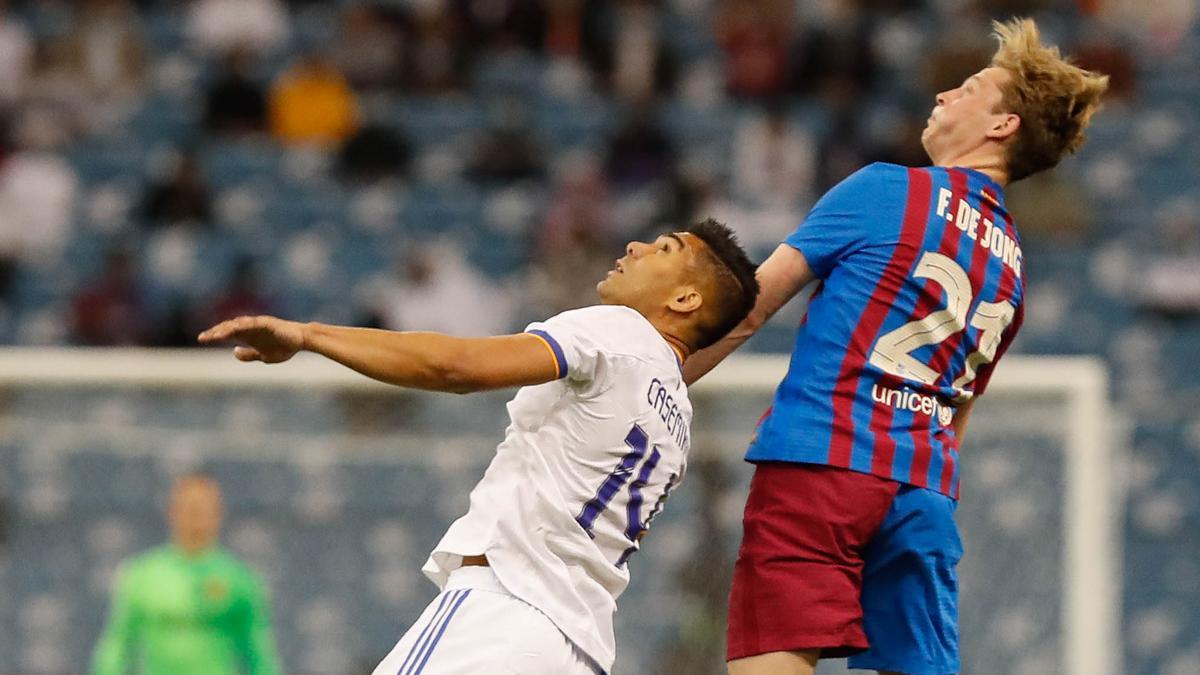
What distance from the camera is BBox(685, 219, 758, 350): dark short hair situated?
383 centimetres

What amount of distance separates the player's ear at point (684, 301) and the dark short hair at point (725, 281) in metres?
0.05

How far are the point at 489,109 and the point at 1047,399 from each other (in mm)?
6581

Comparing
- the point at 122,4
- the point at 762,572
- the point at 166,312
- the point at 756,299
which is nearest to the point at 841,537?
the point at 762,572

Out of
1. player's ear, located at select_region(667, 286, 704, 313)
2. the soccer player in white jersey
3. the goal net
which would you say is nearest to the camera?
the soccer player in white jersey

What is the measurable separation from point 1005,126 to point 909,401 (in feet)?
2.17

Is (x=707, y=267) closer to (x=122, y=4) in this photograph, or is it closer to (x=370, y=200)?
(x=370, y=200)

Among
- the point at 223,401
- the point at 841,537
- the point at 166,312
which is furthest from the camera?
the point at 166,312

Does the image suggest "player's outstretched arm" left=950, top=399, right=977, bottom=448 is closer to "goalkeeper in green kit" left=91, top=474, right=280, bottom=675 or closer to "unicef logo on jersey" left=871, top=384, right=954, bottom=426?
"unicef logo on jersey" left=871, top=384, right=954, bottom=426

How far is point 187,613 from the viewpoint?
7.53 meters

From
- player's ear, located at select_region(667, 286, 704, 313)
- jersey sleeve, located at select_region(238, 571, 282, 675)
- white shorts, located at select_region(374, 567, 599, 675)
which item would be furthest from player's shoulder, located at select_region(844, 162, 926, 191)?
jersey sleeve, located at select_region(238, 571, 282, 675)

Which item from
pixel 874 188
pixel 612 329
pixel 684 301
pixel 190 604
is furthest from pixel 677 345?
pixel 190 604

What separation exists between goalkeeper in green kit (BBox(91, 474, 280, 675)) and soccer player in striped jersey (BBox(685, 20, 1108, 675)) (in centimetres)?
387

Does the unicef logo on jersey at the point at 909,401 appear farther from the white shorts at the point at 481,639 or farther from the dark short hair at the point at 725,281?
the white shorts at the point at 481,639

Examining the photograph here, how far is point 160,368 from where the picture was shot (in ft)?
28.0
